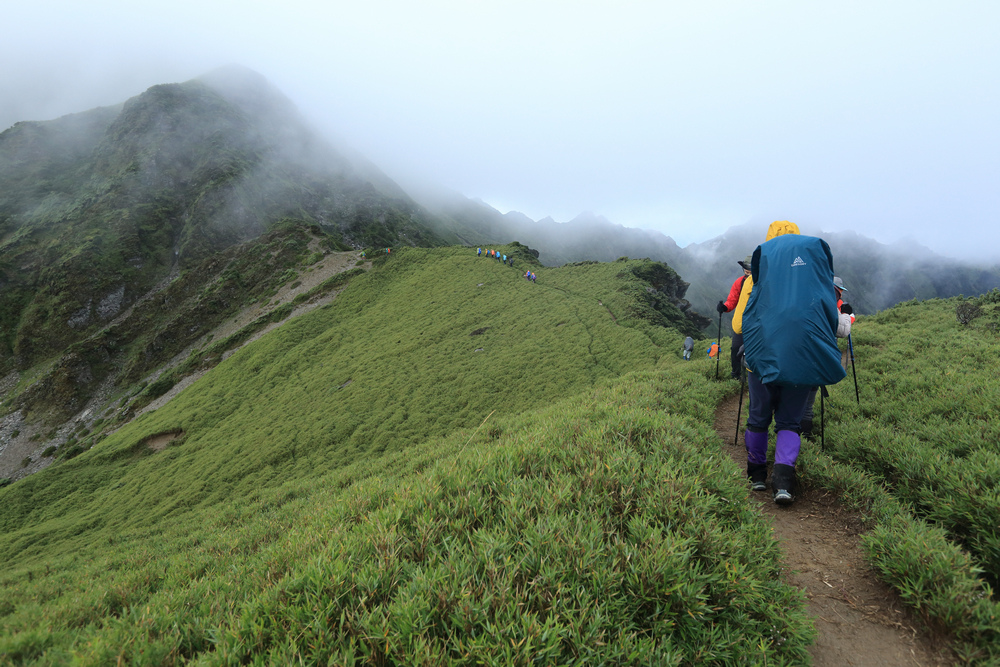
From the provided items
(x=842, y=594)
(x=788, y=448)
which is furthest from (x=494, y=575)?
(x=788, y=448)

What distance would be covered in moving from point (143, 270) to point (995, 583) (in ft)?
361

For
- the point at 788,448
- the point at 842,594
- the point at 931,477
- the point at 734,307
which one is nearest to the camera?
the point at 842,594

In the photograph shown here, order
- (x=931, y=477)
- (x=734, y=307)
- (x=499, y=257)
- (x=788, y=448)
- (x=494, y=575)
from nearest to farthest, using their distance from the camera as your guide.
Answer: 1. (x=494, y=575)
2. (x=931, y=477)
3. (x=788, y=448)
4. (x=734, y=307)
5. (x=499, y=257)

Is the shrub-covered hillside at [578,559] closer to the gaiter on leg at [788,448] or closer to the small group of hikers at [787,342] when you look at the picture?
the gaiter on leg at [788,448]

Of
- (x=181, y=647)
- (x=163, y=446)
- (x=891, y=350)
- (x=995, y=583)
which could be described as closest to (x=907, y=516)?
(x=995, y=583)

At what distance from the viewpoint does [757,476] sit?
16.5ft

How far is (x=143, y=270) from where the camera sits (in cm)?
7569

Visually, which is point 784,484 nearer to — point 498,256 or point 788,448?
point 788,448

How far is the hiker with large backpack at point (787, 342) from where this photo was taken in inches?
177

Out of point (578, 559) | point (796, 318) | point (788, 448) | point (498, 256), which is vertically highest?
point (796, 318)

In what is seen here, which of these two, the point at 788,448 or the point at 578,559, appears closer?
the point at 578,559

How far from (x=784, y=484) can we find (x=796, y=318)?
2.16 meters

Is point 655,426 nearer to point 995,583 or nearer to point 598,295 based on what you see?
point 995,583

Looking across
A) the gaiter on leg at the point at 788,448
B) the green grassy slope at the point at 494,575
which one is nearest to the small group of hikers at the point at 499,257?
the green grassy slope at the point at 494,575
